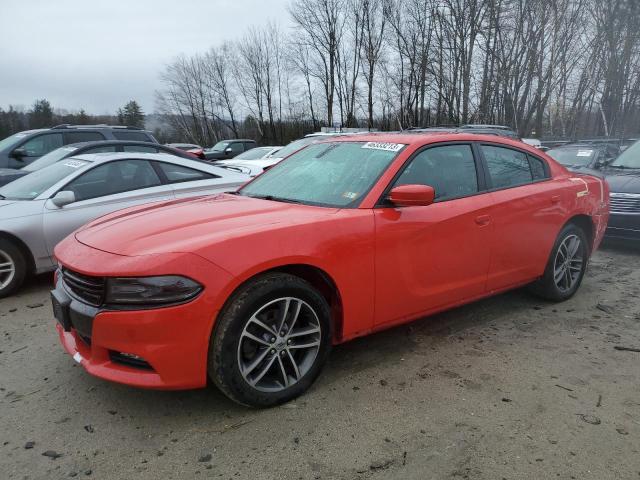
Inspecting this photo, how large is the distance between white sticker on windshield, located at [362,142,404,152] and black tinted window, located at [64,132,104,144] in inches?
322

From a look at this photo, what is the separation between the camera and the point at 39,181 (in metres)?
5.48

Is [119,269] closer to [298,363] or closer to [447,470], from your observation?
[298,363]

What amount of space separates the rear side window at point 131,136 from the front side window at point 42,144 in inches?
44.0

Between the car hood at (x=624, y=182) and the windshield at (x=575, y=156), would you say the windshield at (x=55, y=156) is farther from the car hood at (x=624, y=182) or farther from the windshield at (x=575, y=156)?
the windshield at (x=575, y=156)

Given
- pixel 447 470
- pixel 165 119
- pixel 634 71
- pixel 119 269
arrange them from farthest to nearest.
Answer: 1. pixel 165 119
2. pixel 634 71
3. pixel 119 269
4. pixel 447 470

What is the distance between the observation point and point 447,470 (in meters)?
2.21

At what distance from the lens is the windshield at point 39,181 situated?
17.4ft

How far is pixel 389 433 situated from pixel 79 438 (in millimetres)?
1622

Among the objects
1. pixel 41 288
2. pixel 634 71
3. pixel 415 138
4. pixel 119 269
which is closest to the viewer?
pixel 119 269

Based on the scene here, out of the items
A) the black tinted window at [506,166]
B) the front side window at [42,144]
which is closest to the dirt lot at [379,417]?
the black tinted window at [506,166]

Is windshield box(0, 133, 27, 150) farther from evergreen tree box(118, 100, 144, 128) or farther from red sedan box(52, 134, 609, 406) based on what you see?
evergreen tree box(118, 100, 144, 128)

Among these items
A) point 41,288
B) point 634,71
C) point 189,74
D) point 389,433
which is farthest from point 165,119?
point 389,433

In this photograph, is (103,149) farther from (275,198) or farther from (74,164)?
(275,198)

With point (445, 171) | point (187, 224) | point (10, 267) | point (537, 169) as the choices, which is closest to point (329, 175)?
point (445, 171)
